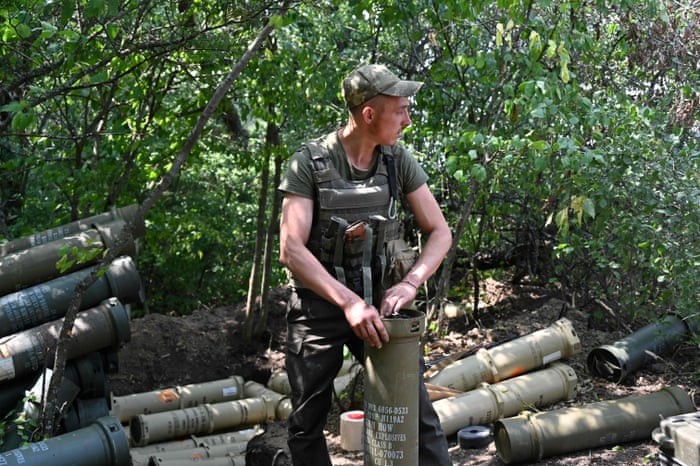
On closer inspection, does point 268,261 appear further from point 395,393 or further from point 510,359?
point 395,393

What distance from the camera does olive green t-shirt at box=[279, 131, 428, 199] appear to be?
3590 mm

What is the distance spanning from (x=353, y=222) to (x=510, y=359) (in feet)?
9.78

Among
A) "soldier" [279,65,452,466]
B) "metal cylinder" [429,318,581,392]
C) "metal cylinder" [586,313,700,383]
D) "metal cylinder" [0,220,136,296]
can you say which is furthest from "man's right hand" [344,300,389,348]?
"metal cylinder" [586,313,700,383]

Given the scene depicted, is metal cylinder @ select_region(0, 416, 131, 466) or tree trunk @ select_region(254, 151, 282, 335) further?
tree trunk @ select_region(254, 151, 282, 335)

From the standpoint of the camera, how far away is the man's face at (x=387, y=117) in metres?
3.57

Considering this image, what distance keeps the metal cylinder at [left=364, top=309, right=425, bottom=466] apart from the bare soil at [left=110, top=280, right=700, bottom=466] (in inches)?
83.0

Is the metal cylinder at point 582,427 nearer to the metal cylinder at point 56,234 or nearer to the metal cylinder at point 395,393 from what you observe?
the metal cylinder at point 395,393

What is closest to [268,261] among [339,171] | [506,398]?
[506,398]

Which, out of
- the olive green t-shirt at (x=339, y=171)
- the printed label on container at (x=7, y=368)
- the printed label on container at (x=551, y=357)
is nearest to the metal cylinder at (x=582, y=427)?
the printed label on container at (x=551, y=357)

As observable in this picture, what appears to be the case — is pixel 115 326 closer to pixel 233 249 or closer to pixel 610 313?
pixel 610 313

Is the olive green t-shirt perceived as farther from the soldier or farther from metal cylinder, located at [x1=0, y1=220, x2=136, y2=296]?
metal cylinder, located at [x1=0, y1=220, x2=136, y2=296]

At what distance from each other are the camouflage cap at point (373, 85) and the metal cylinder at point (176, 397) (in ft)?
13.8

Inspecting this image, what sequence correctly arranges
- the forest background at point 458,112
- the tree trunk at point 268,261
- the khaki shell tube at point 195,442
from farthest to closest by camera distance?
1. the tree trunk at point 268,261
2. the khaki shell tube at point 195,442
3. the forest background at point 458,112

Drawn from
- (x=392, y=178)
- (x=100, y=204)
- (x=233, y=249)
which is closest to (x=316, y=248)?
(x=392, y=178)
